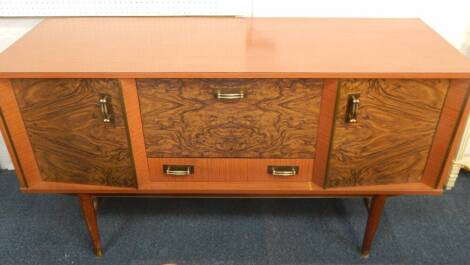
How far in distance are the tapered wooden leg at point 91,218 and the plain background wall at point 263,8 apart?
25.6 inches

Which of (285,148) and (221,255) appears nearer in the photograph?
(285,148)

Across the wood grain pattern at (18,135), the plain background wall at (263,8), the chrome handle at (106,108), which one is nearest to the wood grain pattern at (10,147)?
the wood grain pattern at (18,135)

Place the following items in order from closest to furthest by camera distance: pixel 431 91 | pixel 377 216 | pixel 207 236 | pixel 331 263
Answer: pixel 431 91 → pixel 377 216 → pixel 331 263 → pixel 207 236

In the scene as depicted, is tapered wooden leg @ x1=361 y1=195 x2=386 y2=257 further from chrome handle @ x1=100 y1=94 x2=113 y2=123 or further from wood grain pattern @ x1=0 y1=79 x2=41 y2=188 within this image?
wood grain pattern @ x1=0 y1=79 x2=41 y2=188

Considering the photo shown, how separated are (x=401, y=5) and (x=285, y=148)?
73cm


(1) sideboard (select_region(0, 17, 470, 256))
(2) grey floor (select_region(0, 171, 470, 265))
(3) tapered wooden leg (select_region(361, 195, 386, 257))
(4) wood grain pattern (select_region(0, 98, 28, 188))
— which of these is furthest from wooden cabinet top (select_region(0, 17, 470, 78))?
(2) grey floor (select_region(0, 171, 470, 265))

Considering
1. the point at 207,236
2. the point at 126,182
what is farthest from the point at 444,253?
the point at 126,182

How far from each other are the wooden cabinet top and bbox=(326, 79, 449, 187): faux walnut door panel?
0.17 feet

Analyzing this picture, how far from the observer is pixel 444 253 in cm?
151

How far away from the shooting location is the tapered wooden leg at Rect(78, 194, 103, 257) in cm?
134

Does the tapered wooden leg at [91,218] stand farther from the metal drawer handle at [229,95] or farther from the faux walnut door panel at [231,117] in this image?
the metal drawer handle at [229,95]

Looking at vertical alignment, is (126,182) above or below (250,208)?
above

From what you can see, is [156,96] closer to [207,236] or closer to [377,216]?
[207,236]

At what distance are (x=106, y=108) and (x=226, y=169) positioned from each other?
1.27 ft
